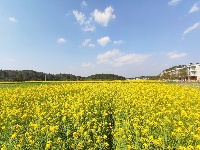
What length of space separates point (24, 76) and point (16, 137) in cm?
9694

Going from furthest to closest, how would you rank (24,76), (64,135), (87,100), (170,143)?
(24,76) < (87,100) < (64,135) < (170,143)

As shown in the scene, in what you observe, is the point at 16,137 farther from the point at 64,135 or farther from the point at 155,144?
the point at 155,144

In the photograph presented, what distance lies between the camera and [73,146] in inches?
288

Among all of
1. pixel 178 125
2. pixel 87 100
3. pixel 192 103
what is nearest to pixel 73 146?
pixel 178 125

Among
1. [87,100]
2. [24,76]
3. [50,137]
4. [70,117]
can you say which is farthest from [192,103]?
[24,76]

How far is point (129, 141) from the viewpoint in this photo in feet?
24.3

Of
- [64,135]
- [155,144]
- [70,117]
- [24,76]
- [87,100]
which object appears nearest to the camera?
[155,144]

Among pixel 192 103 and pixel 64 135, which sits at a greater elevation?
pixel 192 103

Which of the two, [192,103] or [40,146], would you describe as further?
[192,103]

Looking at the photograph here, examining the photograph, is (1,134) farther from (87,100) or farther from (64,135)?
(87,100)

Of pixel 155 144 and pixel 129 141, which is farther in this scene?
pixel 129 141

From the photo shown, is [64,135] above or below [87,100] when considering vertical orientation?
below

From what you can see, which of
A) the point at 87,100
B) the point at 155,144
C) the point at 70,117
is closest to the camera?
the point at 155,144

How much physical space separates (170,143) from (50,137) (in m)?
3.14
